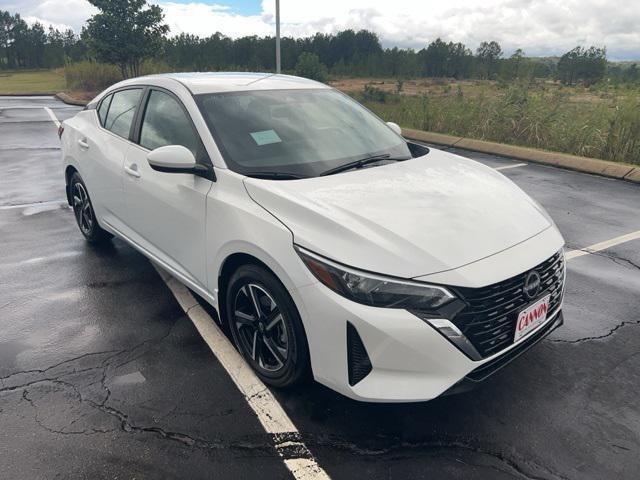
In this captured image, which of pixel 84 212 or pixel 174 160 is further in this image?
pixel 84 212

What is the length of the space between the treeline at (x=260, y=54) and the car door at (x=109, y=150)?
15029 millimetres

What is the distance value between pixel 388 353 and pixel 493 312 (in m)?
0.55

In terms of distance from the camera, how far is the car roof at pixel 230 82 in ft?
12.0

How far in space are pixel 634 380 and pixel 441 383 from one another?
154 centimetres

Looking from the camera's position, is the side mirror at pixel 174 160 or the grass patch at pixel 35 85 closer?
the side mirror at pixel 174 160

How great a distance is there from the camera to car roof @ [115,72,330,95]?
3.65 metres

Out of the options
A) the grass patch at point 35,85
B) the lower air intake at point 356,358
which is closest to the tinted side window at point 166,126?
the lower air intake at point 356,358

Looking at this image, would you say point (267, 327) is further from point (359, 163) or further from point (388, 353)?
point (359, 163)

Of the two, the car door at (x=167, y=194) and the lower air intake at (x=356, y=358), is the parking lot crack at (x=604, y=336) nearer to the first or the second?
the lower air intake at (x=356, y=358)

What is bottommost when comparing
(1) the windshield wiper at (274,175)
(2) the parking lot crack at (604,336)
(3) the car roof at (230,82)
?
(2) the parking lot crack at (604,336)

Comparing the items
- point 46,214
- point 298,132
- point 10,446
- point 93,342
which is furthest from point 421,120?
point 10,446

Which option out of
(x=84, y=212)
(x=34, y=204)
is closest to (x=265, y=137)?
(x=84, y=212)

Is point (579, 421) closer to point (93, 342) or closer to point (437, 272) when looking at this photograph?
point (437, 272)

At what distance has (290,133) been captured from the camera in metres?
3.45
